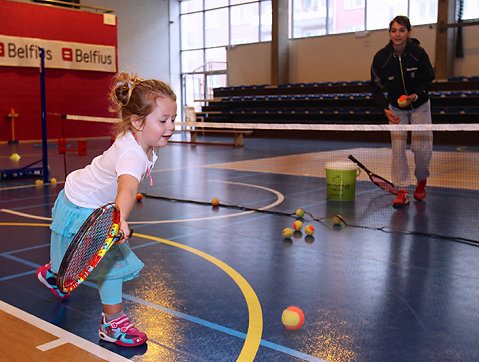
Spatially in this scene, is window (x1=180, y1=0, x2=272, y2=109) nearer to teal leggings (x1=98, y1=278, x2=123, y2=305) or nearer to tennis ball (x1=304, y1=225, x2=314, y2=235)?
tennis ball (x1=304, y1=225, x2=314, y2=235)

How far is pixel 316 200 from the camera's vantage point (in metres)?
6.07

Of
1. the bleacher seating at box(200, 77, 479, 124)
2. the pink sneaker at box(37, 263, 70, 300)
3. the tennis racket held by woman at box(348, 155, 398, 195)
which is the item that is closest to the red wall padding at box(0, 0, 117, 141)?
the bleacher seating at box(200, 77, 479, 124)

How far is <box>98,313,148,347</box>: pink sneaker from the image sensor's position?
232cm

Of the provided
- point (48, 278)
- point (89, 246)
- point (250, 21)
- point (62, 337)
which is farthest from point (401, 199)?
point (250, 21)

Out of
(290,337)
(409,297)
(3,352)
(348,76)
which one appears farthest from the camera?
(348,76)

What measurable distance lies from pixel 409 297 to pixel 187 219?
8.57 feet

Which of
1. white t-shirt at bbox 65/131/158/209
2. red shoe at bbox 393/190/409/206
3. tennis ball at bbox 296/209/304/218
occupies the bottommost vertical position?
tennis ball at bbox 296/209/304/218

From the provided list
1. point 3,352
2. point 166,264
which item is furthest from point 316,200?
point 3,352

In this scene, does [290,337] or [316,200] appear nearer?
[290,337]

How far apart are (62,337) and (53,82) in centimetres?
1674

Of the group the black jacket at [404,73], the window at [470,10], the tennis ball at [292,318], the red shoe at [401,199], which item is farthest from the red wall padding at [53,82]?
the tennis ball at [292,318]

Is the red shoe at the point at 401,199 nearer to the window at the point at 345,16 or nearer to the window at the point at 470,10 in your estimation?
the window at the point at 470,10

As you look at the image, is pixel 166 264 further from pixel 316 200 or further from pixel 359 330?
pixel 316 200

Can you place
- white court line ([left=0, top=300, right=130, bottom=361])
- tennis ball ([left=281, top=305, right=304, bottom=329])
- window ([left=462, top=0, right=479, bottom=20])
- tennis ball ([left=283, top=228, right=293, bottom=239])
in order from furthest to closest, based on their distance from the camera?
1. window ([left=462, top=0, right=479, bottom=20])
2. tennis ball ([left=283, top=228, right=293, bottom=239])
3. tennis ball ([left=281, top=305, right=304, bottom=329])
4. white court line ([left=0, top=300, right=130, bottom=361])
